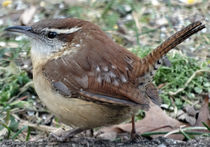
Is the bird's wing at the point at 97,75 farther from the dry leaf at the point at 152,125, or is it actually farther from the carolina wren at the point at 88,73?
the dry leaf at the point at 152,125

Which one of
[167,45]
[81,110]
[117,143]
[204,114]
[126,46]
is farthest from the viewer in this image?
[126,46]

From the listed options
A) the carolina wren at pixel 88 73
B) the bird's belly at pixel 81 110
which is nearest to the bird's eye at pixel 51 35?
the carolina wren at pixel 88 73

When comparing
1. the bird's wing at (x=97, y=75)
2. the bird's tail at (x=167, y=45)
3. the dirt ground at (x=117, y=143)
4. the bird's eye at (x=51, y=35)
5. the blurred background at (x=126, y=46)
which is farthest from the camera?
the blurred background at (x=126, y=46)

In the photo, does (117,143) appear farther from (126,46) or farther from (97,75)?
(126,46)

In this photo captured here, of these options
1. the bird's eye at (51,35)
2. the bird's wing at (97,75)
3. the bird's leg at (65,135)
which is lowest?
the bird's leg at (65,135)

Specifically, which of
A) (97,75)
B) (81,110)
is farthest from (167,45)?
(81,110)

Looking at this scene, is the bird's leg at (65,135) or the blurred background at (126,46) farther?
the blurred background at (126,46)

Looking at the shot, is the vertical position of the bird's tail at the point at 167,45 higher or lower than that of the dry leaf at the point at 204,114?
higher
